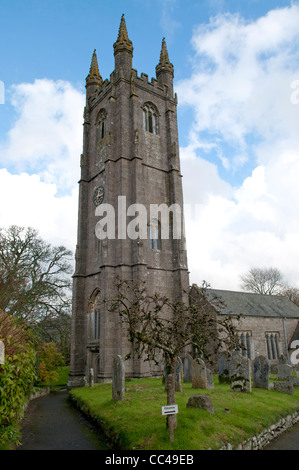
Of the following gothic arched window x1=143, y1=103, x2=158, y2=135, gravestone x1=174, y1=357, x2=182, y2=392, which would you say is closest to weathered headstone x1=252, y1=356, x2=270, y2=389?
gravestone x1=174, y1=357, x2=182, y2=392

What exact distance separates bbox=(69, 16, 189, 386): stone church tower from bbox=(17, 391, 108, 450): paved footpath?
5020 millimetres

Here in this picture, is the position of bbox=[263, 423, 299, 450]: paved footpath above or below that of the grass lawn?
below

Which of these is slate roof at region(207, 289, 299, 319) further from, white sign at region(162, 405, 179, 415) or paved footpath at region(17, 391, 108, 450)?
white sign at region(162, 405, 179, 415)

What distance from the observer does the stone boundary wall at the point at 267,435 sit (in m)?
7.80

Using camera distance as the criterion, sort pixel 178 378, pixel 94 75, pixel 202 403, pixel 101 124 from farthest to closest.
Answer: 1. pixel 94 75
2. pixel 101 124
3. pixel 178 378
4. pixel 202 403

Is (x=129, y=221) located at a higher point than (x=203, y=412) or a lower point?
higher

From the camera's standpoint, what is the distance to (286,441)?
8.94 m

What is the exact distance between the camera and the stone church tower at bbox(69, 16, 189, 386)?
19375 millimetres

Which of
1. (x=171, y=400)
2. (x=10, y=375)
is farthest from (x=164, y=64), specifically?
(x=10, y=375)

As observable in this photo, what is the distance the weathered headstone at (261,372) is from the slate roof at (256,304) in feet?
33.1

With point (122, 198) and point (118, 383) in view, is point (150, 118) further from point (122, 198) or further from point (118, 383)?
point (118, 383)

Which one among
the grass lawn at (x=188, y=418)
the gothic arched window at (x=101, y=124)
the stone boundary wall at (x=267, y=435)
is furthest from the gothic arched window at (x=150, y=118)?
the stone boundary wall at (x=267, y=435)

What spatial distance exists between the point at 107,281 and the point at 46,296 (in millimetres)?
9292

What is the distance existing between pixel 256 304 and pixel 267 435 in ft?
64.8
